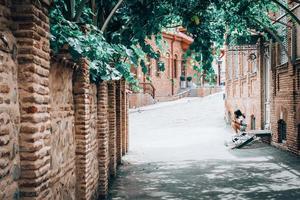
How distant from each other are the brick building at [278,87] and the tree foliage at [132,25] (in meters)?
1.11

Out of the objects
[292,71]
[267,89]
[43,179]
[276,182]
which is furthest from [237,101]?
[43,179]

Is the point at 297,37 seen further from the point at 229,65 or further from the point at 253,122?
the point at 229,65

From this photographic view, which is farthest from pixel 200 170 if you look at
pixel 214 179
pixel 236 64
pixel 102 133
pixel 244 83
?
pixel 236 64

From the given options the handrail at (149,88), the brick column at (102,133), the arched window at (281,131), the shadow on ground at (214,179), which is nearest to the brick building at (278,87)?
the arched window at (281,131)

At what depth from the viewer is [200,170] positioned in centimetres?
1326

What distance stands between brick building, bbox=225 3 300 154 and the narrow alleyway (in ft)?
3.23

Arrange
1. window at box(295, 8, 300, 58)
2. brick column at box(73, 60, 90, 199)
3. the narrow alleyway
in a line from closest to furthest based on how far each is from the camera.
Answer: brick column at box(73, 60, 90, 199) < the narrow alleyway < window at box(295, 8, 300, 58)

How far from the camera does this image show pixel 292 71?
625 inches

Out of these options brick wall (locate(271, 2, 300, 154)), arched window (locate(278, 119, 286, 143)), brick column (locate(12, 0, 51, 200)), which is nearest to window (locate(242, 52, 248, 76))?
Result: brick wall (locate(271, 2, 300, 154))

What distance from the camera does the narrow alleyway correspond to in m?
10.1

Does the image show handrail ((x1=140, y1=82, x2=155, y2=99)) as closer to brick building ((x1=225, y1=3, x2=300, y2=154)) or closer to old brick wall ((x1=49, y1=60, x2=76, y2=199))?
brick building ((x1=225, y1=3, x2=300, y2=154))

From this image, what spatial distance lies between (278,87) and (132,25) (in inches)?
343

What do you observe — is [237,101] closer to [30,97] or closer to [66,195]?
[66,195]

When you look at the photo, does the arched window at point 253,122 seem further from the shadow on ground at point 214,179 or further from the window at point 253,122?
the shadow on ground at point 214,179
